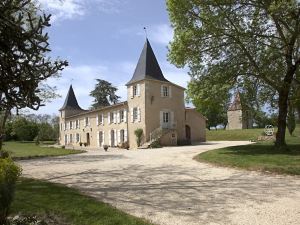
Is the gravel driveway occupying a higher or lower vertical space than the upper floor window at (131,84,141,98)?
lower

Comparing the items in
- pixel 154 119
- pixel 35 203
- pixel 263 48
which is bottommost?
pixel 35 203

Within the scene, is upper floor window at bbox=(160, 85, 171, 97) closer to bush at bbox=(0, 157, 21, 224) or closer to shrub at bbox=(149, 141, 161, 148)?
shrub at bbox=(149, 141, 161, 148)

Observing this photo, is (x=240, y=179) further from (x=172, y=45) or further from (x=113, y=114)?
(x=113, y=114)

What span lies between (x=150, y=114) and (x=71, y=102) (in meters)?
26.1

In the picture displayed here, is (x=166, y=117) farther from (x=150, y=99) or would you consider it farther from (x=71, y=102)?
(x=71, y=102)

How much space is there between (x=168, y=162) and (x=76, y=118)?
35.5 metres

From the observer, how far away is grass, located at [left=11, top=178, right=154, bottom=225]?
730cm

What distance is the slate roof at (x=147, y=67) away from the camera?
34688mm

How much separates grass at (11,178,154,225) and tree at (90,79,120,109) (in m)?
60.6

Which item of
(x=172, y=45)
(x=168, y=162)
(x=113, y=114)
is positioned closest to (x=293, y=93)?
(x=172, y=45)

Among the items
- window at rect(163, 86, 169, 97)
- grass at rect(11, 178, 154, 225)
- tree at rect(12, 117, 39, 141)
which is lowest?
grass at rect(11, 178, 154, 225)

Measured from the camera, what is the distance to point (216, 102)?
20062 millimetres

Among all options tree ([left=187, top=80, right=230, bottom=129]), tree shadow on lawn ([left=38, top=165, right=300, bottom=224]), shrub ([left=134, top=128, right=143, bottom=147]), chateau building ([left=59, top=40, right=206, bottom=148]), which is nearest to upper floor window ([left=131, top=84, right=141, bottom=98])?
chateau building ([left=59, top=40, right=206, bottom=148])

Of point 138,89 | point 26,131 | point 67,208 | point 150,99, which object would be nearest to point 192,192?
point 67,208
